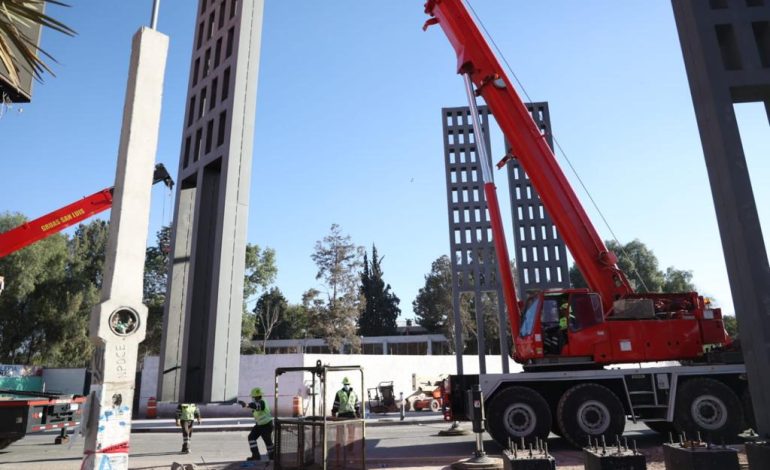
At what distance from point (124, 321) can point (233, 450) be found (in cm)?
743

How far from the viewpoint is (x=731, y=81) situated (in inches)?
234

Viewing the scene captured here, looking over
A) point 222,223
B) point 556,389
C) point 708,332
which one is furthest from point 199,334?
point 708,332

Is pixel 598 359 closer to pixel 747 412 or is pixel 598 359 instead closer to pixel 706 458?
pixel 747 412

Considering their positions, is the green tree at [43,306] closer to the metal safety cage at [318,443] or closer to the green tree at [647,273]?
the metal safety cage at [318,443]

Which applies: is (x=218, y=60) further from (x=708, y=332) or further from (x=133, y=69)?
(x=708, y=332)

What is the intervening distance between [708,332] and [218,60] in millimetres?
20125

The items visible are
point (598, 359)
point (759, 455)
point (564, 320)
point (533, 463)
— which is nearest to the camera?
point (759, 455)

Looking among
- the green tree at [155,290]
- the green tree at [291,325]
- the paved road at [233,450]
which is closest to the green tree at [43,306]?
the green tree at [155,290]

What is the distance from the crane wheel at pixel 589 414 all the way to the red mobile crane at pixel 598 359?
0.02 metres

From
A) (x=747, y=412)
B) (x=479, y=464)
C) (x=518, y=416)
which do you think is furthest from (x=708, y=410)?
(x=479, y=464)

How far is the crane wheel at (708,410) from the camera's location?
10.8m

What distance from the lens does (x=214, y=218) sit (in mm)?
20672

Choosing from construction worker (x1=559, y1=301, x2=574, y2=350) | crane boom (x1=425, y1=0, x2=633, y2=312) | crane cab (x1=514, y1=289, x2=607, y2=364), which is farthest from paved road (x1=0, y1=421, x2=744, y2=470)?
crane boom (x1=425, y1=0, x2=633, y2=312)

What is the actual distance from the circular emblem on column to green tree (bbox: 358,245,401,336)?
57.9 meters
